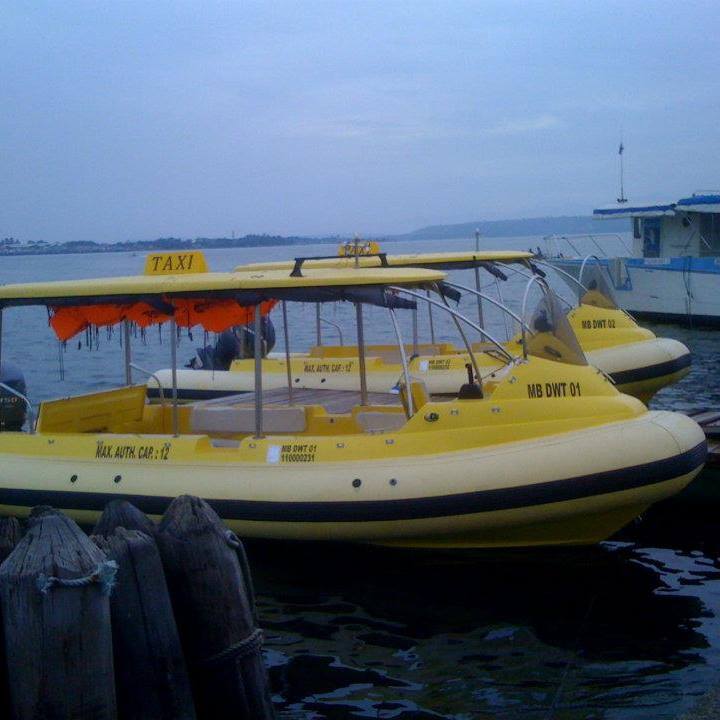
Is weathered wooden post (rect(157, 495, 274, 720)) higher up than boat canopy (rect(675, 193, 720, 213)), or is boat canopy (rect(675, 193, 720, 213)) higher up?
boat canopy (rect(675, 193, 720, 213))

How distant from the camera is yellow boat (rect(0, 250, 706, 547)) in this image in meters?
7.91

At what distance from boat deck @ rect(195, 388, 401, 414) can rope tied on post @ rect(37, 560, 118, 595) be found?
7.38 m

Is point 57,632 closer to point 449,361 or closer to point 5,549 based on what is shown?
point 5,549

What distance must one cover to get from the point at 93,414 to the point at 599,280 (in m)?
8.99

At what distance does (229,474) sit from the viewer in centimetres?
856

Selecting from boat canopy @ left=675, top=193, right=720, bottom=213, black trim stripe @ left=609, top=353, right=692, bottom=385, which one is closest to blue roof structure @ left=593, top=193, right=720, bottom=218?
boat canopy @ left=675, top=193, right=720, bottom=213

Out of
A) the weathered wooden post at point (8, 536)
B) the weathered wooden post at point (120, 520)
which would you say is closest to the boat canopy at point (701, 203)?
the weathered wooden post at point (120, 520)

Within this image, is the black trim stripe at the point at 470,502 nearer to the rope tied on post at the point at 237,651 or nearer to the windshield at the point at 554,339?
the windshield at the point at 554,339

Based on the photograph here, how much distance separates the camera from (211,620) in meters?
4.76

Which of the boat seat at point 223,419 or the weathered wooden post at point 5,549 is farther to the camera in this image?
the boat seat at point 223,419

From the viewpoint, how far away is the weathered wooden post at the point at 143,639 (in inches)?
176

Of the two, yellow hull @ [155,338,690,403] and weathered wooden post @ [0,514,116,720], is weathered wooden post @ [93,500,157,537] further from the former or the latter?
yellow hull @ [155,338,690,403]

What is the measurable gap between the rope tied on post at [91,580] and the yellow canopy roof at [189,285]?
15.2 feet

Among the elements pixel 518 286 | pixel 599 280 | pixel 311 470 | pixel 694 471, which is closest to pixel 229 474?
pixel 311 470
